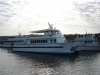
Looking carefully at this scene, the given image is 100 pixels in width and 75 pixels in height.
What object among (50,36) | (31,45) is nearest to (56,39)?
(50,36)

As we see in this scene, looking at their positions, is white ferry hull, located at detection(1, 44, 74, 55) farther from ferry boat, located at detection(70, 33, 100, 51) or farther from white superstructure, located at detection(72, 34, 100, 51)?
white superstructure, located at detection(72, 34, 100, 51)

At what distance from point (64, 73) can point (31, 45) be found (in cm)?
2119

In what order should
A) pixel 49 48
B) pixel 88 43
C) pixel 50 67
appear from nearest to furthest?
pixel 50 67, pixel 49 48, pixel 88 43

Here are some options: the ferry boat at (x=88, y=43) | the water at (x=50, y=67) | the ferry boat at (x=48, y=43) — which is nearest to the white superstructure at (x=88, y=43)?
the ferry boat at (x=88, y=43)

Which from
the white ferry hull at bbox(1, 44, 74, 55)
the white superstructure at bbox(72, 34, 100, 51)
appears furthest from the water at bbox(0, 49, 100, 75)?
the white superstructure at bbox(72, 34, 100, 51)

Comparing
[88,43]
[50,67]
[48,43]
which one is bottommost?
[50,67]

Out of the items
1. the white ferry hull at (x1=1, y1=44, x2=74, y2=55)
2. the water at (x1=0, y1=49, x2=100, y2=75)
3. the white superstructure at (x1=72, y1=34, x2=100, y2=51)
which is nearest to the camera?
the water at (x1=0, y1=49, x2=100, y2=75)

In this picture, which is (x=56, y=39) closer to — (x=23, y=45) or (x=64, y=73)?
(x=23, y=45)

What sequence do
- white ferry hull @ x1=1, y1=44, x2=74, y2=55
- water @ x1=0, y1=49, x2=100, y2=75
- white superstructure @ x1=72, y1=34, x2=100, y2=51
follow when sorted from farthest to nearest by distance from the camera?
white superstructure @ x1=72, y1=34, x2=100, y2=51
white ferry hull @ x1=1, y1=44, x2=74, y2=55
water @ x1=0, y1=49, x2=100, y2=75

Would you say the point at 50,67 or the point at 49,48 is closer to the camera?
the point at 50,67

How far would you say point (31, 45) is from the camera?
132ft

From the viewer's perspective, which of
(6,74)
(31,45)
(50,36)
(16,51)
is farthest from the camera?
(16,51)

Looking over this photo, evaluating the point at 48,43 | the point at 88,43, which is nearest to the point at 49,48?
the point at 48,43

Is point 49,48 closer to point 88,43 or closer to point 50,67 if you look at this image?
point 50,67
